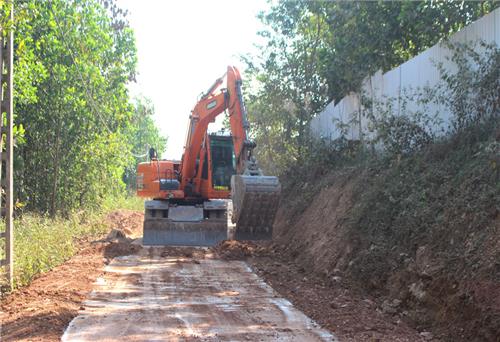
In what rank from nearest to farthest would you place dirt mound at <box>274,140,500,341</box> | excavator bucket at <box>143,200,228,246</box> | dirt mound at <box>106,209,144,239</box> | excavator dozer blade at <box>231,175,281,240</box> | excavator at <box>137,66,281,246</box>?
dirt mound at <box>274,140,500,341</box> → excavator dozer blade at <box>231,175,281,240</box> → excavator at <box>137,66,281,246</box> → excavator bucket at <box>143,200,228,246</box> → dirt mound at <box>106,209,144,239</box>

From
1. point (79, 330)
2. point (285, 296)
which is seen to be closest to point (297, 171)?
point (285, 296)

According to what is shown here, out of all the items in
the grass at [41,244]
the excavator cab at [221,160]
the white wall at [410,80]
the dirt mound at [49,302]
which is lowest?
the dirt mound at [49,302]

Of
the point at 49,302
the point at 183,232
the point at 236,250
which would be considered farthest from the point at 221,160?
the point at 49,302

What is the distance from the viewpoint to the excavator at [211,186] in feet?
39.3

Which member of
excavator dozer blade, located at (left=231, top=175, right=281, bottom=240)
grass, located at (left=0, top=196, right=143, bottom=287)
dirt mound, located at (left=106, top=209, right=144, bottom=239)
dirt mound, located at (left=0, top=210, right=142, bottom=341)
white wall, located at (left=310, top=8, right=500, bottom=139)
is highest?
white wall, located at (left=310, top=8, right=500, bottom=139)

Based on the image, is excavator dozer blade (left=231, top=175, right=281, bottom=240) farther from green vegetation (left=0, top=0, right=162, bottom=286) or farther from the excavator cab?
green vegetation (left=0, top=0, right=162, bottom=286)

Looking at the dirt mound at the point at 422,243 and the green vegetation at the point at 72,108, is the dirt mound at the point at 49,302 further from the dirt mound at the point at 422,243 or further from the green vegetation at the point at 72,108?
the green vegetation at the point at 72,108

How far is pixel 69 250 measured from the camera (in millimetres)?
12984

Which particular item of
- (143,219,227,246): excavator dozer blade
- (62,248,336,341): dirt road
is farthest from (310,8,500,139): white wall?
(62,248,336,341): dirt road

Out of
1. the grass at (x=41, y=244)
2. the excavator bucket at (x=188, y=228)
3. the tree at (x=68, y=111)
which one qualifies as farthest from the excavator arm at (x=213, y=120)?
the tree at (x=68, y=111)

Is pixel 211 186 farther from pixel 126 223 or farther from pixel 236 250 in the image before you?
pixel 126 223

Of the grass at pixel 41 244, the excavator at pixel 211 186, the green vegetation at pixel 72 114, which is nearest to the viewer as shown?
the grass at pixel 41 244

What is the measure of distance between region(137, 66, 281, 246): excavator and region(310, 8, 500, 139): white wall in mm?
3911

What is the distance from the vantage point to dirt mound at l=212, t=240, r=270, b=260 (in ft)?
43.4
